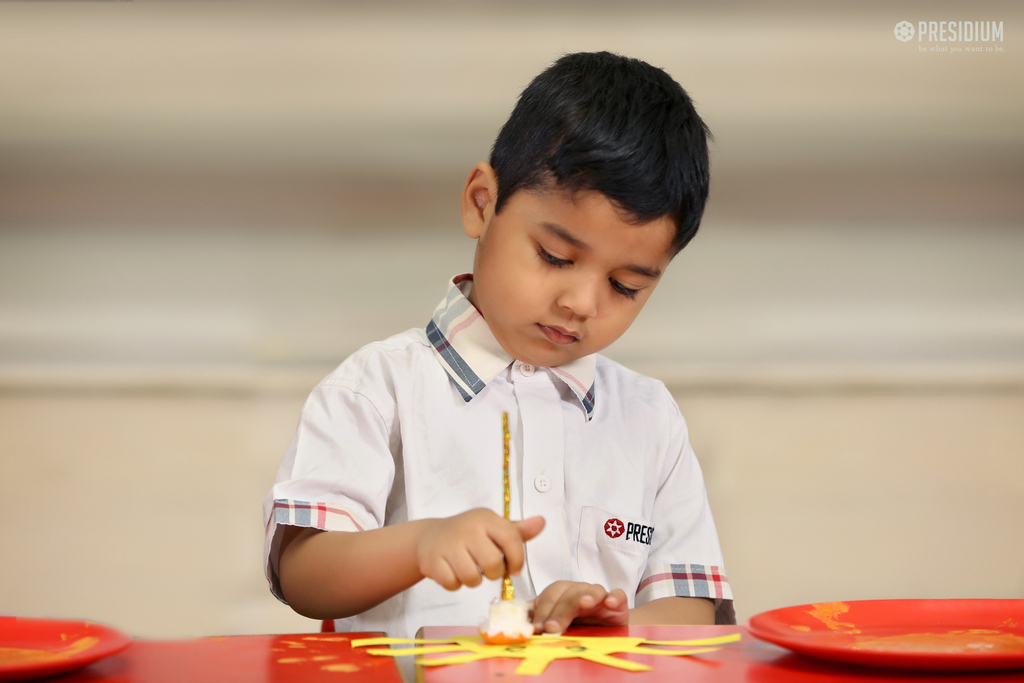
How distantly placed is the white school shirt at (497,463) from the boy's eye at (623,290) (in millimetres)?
123

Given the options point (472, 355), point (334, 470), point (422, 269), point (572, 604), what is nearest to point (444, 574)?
point (572, 604)

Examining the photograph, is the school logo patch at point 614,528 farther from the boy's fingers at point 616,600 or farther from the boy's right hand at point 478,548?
the boy's right hand at point 478,548

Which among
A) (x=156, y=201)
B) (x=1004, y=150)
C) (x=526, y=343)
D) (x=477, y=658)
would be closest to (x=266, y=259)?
(x=156, y=201)

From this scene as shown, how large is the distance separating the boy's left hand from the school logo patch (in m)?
0.22

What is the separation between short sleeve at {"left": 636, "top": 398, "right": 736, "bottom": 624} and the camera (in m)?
0.90

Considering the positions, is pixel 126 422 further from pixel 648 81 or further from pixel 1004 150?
pixel 1004 150

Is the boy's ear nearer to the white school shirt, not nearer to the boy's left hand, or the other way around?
the white school shirt

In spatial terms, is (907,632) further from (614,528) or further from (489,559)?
(614,528)

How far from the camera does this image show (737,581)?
1.49 m

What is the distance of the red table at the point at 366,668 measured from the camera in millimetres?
451

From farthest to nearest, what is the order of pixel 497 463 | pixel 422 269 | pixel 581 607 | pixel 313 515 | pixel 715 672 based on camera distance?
1. pixel 422 269
2. pixel 497 463
3. pixel 313 515
4. pixel 581 607
5. pixel 715 672

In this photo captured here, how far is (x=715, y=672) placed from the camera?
1.54ft

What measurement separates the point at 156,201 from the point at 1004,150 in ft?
4.49

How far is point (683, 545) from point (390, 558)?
38 centimetres
